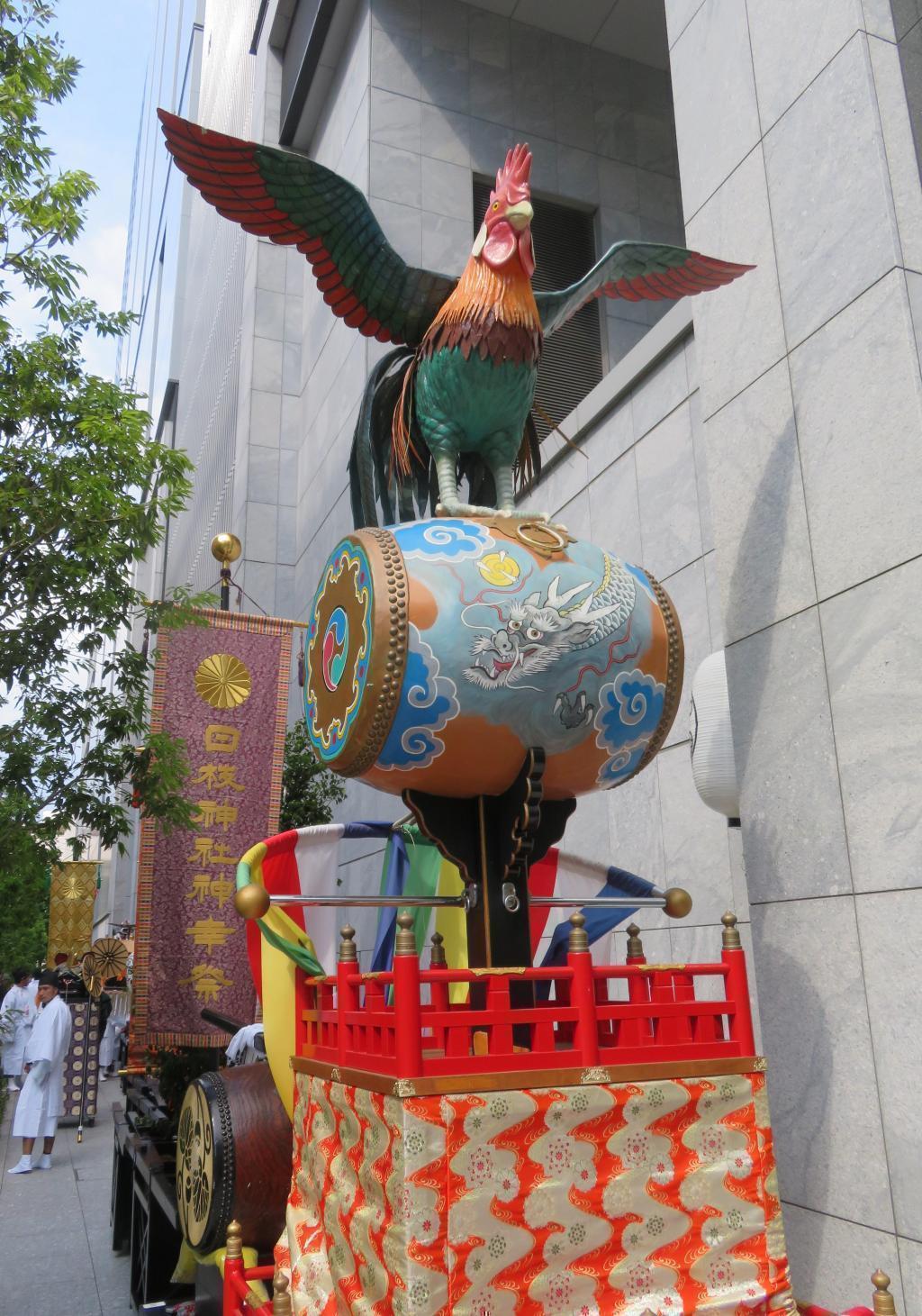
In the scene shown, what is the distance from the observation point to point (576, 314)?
10.4 m

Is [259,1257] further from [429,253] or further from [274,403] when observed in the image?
[274,403]

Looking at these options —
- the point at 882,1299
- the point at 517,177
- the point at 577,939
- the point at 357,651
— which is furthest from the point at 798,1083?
the point at 517,177

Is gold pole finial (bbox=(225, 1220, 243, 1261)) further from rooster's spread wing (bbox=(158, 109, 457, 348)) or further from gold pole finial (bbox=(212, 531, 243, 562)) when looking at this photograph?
gold pole finial (bbox=(212, 531, 243, 562))

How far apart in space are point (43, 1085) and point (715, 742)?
870cm

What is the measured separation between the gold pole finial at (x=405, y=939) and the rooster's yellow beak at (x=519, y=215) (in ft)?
7.69

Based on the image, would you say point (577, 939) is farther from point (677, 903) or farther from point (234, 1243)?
point (234, 1243)

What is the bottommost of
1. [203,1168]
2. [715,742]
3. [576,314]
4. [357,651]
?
[203,1168]

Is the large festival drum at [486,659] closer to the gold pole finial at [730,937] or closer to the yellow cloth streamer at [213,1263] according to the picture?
the gold pole finial at [730,937]

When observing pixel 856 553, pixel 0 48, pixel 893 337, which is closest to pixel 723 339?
pixel 893 337

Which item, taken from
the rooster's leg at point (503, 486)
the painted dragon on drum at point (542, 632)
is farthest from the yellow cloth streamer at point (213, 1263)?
the rooster's leg at point (503, 486)

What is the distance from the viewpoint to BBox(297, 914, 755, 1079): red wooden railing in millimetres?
2568

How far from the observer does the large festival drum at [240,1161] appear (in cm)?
370

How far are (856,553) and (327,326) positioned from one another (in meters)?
10.9

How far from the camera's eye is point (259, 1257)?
3797 mm
